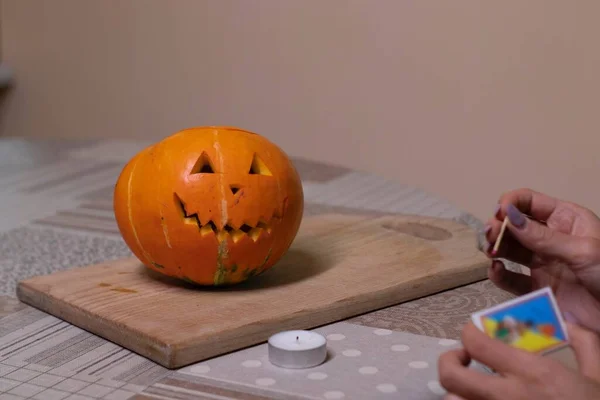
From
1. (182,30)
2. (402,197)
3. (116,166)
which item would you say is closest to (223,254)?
Result: (402,197)

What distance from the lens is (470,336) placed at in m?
0.67

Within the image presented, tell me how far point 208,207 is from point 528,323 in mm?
420

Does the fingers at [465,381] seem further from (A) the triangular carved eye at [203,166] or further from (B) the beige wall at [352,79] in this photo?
(B) the beige wall at [352,79]

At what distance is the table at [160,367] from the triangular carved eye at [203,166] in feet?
0.73

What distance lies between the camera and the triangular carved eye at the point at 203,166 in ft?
3.25

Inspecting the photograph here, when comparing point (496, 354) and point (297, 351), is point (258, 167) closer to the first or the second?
point (297, 351)

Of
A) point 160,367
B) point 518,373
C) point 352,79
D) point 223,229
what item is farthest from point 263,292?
point 352,79

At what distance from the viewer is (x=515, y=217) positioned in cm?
80

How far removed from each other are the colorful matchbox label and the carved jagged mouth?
0.37 meters

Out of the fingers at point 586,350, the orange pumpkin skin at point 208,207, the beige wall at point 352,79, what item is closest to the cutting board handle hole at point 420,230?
the orange pumpkin skin at point 208,207

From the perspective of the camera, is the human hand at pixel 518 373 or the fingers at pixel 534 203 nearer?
the human hand at pixel 518 373

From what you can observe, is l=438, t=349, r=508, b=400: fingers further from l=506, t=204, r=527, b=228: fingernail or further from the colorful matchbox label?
l=506, t=204, r=527, b=228: fingernail

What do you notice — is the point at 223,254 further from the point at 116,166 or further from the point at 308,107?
the point at 308,107

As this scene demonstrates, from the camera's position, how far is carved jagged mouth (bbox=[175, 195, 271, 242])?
98 centimetres
